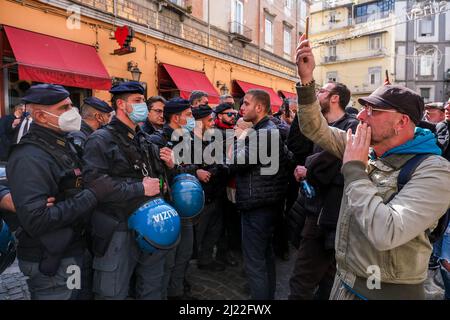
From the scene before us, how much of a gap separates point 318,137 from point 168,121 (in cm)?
212

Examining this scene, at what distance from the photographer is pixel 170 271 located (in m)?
3.37

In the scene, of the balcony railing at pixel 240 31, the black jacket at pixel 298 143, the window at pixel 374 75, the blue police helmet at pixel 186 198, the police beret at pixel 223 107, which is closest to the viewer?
the blue police helmet at pixel 186 198

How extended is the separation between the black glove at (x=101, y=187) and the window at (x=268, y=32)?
16023mm

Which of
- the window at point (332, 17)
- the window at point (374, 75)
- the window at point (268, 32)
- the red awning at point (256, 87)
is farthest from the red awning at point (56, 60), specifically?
the window at point (332, 17)

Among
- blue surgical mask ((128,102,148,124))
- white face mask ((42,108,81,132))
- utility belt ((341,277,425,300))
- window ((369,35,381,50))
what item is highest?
window ((369,35,381,50))

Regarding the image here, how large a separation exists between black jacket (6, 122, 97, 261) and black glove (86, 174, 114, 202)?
42 mm

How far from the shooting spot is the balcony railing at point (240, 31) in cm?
1377

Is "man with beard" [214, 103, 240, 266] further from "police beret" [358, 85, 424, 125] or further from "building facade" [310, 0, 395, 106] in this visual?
"building facade" [310, 0, 395, 106]

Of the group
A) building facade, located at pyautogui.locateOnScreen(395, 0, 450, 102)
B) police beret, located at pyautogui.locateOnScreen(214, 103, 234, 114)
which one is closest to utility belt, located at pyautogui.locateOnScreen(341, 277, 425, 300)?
police beret, located at pyautogui.locateOnScreen(214, 103, 234, 114)

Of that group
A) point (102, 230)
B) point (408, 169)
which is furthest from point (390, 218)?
point (102, 230)

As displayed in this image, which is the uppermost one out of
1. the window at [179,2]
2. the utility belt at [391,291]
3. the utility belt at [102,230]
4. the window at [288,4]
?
the window at [288,4]

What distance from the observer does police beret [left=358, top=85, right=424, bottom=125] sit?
5.61ft

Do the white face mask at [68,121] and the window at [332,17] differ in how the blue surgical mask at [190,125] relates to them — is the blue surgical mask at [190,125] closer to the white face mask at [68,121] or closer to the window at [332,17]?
the white face mask at [68,121]

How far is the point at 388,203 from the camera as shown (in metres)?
1.57
